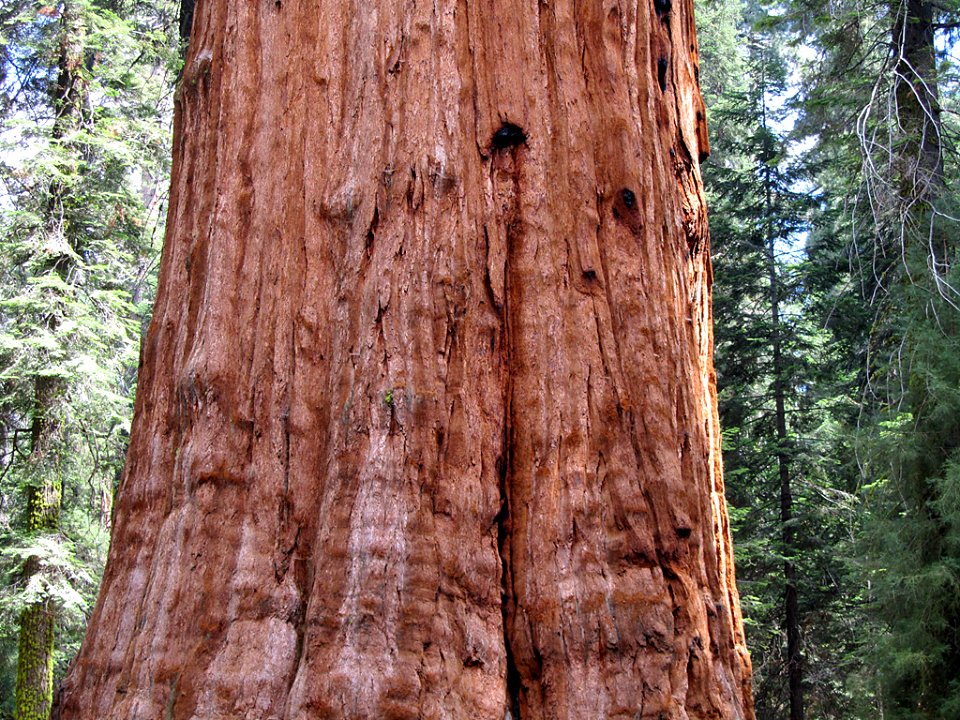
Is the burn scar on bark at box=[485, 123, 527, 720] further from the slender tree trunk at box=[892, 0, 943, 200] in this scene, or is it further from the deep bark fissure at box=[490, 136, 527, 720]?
the slender tree trunk at box=[892, 0, 943, 200]

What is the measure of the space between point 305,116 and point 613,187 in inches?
46.4

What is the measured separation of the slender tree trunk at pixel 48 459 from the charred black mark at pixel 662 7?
12545 mm

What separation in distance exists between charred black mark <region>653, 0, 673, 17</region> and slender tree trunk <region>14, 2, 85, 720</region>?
494 inches

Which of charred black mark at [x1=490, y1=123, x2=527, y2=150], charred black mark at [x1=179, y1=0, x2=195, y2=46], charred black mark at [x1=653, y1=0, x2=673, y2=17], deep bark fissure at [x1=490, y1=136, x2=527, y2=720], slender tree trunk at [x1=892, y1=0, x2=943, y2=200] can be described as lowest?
deep bark fissure at [x1=490, y1=136, x2=527, y2=720]

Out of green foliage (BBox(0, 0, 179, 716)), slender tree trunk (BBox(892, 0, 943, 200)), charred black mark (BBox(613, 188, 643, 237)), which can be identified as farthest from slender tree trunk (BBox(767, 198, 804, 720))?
charred black mark (BBox(613, 188, 643, 237))

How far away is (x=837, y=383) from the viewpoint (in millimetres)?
19594

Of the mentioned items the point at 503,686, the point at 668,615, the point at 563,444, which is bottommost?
the point at 503,686

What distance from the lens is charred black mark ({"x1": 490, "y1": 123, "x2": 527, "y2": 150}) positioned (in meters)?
3.20

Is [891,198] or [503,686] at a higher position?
[891,198]

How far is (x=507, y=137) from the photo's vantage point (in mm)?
3203

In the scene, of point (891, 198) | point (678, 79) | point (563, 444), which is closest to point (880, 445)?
point (891, 198)

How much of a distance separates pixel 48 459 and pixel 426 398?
12.9 meters

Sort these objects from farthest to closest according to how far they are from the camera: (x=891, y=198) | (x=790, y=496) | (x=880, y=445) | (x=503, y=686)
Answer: (x=790, y=496)
(x=880, y=445)
(x=891, y=198)
(x=503, y=686)

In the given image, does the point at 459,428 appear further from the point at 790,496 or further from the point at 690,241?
the point at 790,496
